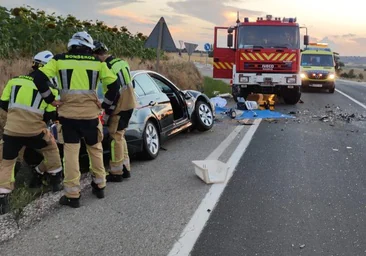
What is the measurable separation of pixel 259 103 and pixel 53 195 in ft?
31.8

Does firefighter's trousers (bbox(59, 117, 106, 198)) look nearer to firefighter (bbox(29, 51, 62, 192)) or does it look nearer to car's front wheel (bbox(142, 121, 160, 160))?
firefighter (bbox(29, 51, 62, 192))

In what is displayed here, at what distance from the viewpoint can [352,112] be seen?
1336 cm

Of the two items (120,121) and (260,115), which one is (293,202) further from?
(260,115)

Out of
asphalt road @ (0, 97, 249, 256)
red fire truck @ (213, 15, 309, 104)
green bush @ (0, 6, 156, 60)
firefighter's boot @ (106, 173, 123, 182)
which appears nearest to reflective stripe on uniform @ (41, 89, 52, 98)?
asphalt road @ (0, 97, 249, 256)

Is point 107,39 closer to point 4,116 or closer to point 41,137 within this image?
point 4,116

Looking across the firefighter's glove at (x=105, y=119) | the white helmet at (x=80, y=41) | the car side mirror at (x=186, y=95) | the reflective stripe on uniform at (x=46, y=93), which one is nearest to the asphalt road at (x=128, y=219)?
the firefighter's glove at (x=105, y=119)

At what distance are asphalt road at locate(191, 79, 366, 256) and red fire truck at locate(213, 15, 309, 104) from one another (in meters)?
5.85

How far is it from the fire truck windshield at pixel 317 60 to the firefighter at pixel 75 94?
18.7 metres

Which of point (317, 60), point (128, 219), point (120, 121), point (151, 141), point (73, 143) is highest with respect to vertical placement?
→ point (317, 60)

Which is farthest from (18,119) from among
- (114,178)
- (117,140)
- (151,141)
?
(151,141)

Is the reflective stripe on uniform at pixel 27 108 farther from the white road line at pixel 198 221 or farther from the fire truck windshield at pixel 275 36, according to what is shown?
the fire truck windshield at pixel 275 36

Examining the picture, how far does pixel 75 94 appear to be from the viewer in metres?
4.76

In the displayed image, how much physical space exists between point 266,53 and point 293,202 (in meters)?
9.99

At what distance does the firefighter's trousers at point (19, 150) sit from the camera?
468cm
